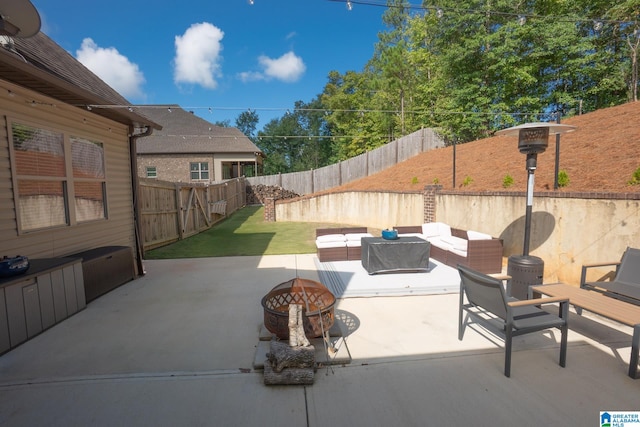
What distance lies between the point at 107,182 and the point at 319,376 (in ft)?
19.5

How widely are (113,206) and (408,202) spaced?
866 centimetres

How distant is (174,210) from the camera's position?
10.2 meters

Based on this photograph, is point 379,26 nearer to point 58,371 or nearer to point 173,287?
point 173,287

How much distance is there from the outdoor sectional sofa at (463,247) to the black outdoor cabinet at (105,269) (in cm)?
648

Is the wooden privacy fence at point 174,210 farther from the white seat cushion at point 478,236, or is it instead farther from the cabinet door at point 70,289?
the white seat cushion at point 478,236

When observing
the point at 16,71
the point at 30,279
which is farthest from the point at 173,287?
the point at 16,71

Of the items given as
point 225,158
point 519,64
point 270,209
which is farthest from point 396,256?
point 225,158

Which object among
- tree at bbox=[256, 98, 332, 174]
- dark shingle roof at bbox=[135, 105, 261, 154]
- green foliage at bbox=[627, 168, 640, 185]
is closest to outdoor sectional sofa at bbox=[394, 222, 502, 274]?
green foliage at bbox=[627, 168, 640, 185]

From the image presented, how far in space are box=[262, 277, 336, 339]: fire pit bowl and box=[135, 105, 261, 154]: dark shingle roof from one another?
18124 millimetres

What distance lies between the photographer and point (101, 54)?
47.8 feet

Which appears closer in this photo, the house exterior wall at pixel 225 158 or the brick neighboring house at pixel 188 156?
the brick neighboring house at pixel 188 156

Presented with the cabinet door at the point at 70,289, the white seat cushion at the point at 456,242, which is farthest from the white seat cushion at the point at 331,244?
the cabinet door at the point at 70,289

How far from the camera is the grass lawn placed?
27.4ft

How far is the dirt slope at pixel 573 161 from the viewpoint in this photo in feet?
20.3
